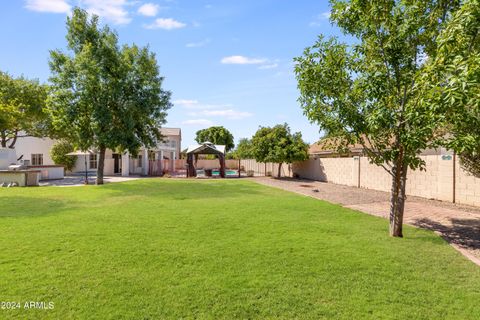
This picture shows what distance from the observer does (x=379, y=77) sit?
6555 millimetres

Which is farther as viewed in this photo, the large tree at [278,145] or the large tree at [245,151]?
the large tree at [245,151]

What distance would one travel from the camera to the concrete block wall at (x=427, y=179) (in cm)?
1180

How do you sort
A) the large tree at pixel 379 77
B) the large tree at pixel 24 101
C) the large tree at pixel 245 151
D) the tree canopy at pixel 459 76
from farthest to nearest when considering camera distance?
the large tree at pixel 245 151, the large tree at pixel 24 101, the large tree at pixel 379 77, the tree canopy at pixel 459 76

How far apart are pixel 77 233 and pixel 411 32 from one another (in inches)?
339

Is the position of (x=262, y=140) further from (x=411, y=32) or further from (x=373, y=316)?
(x=373, y=316)

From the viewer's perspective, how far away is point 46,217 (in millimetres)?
9266

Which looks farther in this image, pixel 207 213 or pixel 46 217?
pixel 207 213

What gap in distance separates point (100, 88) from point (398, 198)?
66.4ft

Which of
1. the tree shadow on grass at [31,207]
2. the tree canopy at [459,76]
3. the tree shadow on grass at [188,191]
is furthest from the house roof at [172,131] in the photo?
the tree canopy at [459,76]

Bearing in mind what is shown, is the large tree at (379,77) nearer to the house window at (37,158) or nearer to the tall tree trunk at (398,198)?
the tall tree trunk at (398,198)

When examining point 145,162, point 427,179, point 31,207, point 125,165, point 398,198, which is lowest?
point 31,207

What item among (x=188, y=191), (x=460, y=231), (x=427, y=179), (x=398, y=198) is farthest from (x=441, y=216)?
(x=188, y=191)

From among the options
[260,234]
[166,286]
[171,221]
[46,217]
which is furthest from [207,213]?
[166,286]

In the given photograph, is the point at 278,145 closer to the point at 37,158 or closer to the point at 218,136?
the point at 37,158
